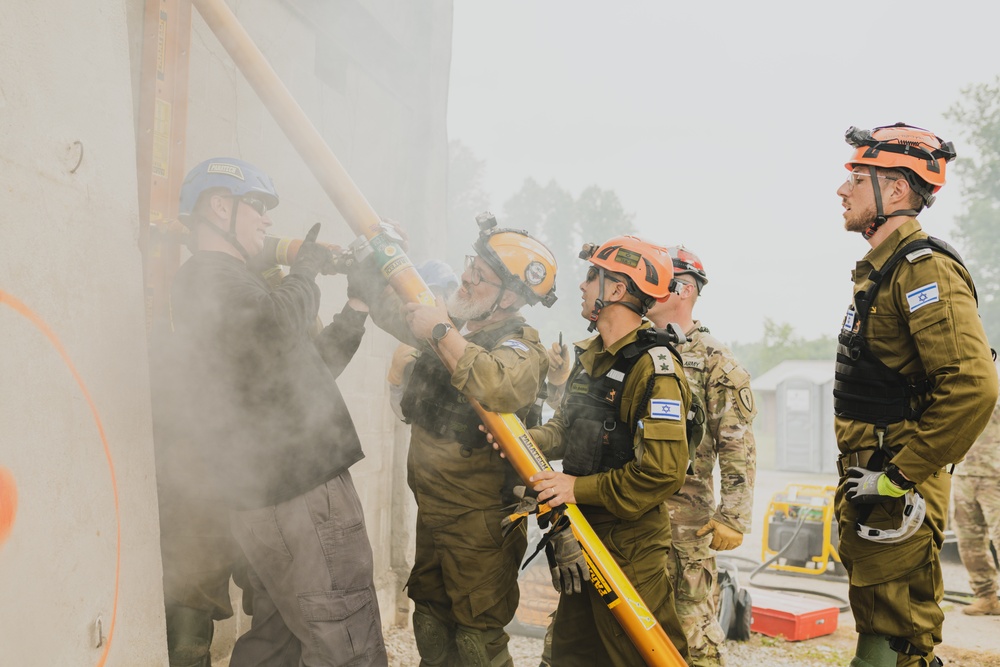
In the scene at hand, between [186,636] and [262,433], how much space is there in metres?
1.05

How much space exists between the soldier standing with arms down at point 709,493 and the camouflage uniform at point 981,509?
14.4 ft

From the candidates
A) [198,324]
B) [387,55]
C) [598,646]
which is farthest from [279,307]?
[387,55]

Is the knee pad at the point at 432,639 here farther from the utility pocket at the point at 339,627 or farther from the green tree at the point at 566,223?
the green tree at the point at 566,223

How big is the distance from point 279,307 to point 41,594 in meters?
1.11

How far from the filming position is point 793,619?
582 centimetres

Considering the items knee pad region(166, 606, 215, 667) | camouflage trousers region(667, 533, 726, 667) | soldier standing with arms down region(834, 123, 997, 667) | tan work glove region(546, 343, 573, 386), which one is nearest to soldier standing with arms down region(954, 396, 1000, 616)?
camouflage trousers region(667, 533, 726, 667)

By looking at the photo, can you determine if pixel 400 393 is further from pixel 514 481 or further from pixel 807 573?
pixel 807 573

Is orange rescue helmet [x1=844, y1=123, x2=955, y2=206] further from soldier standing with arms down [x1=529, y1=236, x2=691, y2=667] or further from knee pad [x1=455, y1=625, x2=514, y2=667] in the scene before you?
knee pad [x1=455, y1=625, x2=514, y2=667]

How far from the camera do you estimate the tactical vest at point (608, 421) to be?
9.69 ft

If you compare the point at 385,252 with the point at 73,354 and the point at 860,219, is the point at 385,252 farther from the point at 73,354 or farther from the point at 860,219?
the point at 860,219

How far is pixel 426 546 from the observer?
343 centimetres

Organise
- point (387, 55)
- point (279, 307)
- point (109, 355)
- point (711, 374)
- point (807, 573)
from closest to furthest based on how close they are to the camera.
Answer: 1. point (109, 355)
2. point (279, 307)
3. point (711, 374)
4. point (387, 55)
5. point (807, 573)

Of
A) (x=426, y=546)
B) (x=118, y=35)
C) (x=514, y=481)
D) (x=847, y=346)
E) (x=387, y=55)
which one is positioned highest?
(x=387, y=55)

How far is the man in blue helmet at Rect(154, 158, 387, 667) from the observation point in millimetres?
2645
